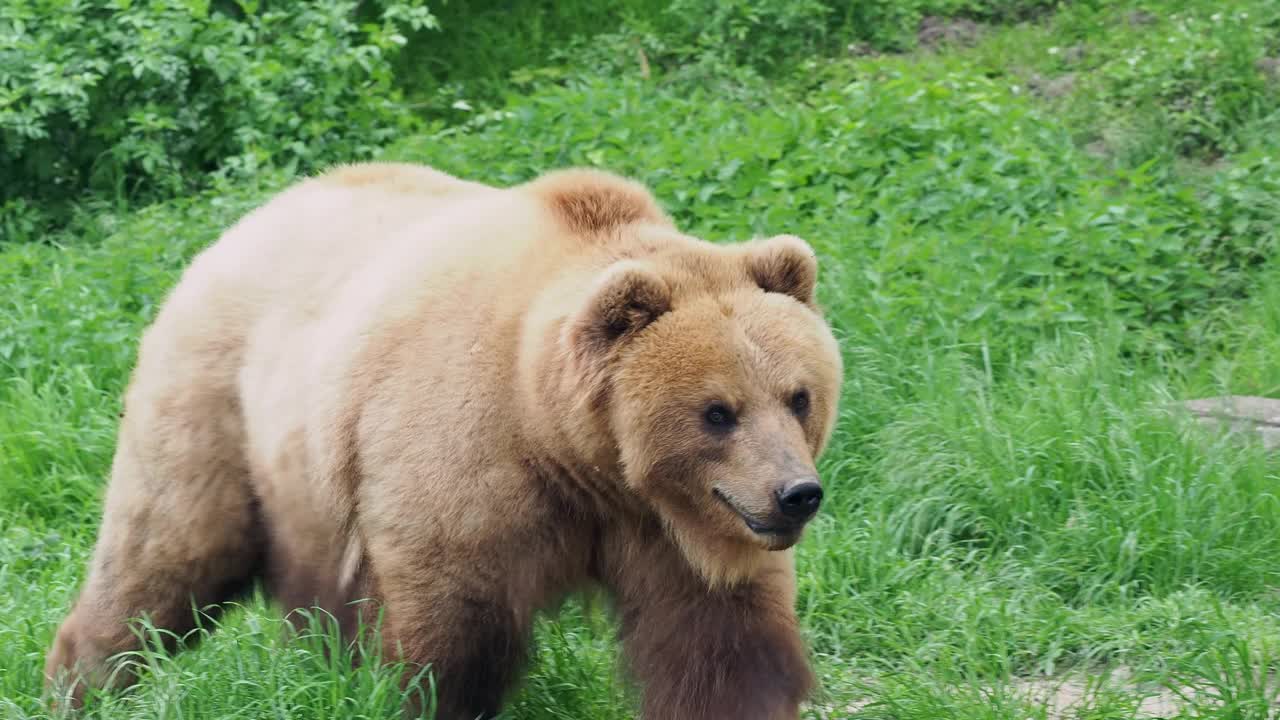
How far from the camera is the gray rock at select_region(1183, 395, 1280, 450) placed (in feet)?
18.3

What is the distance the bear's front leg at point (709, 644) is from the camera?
361 centimetres

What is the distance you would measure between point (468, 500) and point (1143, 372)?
140 inches

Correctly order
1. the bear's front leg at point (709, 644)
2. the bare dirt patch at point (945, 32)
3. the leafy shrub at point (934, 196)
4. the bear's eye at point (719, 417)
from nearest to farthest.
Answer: the bear's eye at point (719, 417) < the bear's front leg at point (709, 644) < the leafy shrub at point (934, 196) < the bare dirt patch at point (945, 32)

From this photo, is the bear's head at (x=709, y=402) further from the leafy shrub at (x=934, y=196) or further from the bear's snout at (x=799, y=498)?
the leafy shrub at (x=934, y=196)

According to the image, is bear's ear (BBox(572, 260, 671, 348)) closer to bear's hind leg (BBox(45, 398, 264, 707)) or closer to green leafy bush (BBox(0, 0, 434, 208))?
bear's hind leg (BBox(45, 398, 264, 707))

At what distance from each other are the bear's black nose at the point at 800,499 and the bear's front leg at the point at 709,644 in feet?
1.13

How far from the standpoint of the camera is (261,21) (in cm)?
872

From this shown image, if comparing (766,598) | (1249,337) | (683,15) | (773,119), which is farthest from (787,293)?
(683,15)

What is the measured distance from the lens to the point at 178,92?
339 inches

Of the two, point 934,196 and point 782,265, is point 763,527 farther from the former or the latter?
point 934,196

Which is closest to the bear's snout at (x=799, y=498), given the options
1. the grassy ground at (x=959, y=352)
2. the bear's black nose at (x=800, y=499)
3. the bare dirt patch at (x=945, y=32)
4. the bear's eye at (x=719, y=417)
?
the bear's black nose at (x=800, y=499)

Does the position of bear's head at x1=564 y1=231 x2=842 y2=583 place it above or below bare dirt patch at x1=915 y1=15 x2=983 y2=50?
above

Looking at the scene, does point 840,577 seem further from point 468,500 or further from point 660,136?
point 660,136

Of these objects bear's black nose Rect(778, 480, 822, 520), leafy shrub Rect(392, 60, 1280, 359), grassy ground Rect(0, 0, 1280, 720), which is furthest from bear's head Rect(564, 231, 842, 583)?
leafy shrub Rect(392, 60, 1280, 359)
